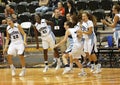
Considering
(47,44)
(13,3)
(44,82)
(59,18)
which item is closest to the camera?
(44,82)

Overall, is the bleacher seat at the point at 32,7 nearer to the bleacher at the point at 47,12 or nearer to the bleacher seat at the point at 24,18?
the bleacher at the point at 47,12

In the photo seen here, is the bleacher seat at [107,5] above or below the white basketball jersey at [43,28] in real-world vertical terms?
above

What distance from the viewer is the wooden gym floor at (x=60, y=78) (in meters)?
11.3

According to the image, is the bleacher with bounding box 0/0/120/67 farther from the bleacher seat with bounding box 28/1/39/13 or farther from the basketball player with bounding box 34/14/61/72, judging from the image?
the basketball player with bounding box 34/14/61/72

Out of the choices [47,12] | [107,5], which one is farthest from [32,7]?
[107,5]

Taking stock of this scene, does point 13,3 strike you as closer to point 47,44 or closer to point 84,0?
point 84,0

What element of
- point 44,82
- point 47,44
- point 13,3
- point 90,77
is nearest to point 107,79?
point 90,77

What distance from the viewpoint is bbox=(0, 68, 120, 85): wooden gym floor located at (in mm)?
11344

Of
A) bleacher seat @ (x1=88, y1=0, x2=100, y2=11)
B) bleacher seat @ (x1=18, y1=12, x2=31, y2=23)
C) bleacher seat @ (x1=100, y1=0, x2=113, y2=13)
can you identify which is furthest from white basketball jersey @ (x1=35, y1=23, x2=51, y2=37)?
bleacher seat @ (x1=100, y1=0, x2=113, y2=13)

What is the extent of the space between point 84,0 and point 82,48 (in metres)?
7.28

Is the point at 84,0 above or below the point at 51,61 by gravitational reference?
above

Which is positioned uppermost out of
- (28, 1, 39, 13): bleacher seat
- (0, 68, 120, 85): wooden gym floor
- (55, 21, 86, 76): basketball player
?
(28, 1, 39, 13): bleacher seat

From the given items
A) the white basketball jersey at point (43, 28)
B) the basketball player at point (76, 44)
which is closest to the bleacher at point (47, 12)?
the white basketball jersey at point (43, 28)

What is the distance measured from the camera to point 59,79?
12.0m
